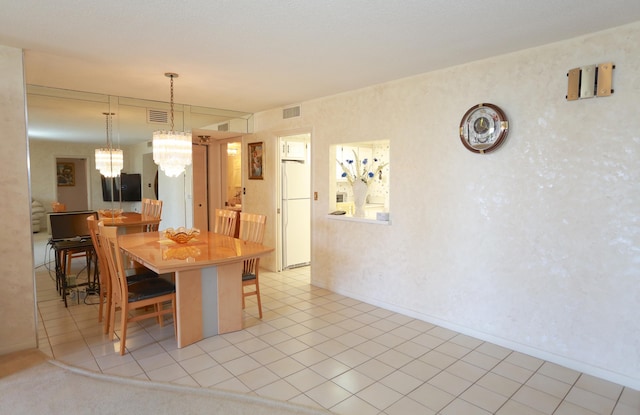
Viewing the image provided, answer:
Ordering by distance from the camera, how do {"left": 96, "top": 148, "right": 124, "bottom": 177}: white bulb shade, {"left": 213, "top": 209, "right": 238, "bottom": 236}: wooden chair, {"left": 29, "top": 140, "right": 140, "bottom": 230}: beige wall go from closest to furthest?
{"left": 29, "top": 140, "right": 140, "bottom": 230}: beige wall → {"left": 96, "top": 148, "right": 124, "bottom": 177}: white bulb shade → {"left": 213, "top": 209, "right": 238, "bottom": 236}: wooden chair

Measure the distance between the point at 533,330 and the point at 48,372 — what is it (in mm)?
3694

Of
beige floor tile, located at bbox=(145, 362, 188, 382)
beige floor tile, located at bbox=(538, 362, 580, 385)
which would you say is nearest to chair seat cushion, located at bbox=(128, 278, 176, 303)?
beige floor tile, located at bbox=(145, 362, 188, 382)

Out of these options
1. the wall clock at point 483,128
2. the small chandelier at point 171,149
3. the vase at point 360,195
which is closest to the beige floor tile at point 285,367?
the small chandelier at point 171,149

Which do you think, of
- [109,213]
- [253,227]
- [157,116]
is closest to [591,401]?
[253,227]

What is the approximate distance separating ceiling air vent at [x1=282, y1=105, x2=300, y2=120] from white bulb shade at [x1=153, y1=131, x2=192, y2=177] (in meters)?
1.94

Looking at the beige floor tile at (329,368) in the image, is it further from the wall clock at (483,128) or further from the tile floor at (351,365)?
the wall clock at (483,128)

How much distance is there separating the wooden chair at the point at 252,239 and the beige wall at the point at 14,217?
5.87ft

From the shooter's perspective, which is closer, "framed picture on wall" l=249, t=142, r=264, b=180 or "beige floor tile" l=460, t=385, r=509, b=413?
"beige floor tile" l=460, t=385, r=509, b=413

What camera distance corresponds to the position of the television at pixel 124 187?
4219 mm

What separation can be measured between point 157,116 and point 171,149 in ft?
5.71

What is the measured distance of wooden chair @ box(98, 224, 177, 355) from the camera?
2.84 meters

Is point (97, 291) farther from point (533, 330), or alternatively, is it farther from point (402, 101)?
point (533, 330)

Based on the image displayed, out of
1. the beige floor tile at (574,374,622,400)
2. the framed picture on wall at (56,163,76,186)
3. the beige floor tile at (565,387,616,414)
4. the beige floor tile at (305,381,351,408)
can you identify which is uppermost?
the framed picture on wall at (56,163,76,186)

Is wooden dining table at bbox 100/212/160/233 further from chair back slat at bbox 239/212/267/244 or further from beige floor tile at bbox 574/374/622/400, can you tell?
beige floor tile at bbox 574/374/622/400
